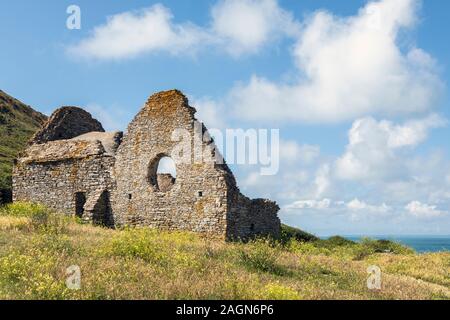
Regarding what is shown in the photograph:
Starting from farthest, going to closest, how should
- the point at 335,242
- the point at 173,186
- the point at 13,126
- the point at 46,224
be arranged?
the point at 13,126, the point at 335,242, the point at 173,186, the point at 46,224

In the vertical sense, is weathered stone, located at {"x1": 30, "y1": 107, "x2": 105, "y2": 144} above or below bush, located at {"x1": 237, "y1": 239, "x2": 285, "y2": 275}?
above

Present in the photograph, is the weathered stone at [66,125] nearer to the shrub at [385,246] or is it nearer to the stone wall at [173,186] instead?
the stone wall at [173,186]

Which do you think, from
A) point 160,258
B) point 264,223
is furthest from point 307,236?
point 160,258

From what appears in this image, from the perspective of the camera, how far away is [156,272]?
984cm

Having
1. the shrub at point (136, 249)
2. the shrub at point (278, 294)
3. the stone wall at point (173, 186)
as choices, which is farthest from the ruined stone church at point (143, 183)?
the shrub at point (278, 294)

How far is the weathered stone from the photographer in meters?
25.6

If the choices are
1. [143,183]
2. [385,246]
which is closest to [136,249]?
[143,183]

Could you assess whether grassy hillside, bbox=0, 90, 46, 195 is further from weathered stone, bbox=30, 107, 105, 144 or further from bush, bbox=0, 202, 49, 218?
bush, bbox=0, 202, 49, 218

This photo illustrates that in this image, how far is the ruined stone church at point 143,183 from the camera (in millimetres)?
18531

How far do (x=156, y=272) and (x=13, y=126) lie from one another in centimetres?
5298

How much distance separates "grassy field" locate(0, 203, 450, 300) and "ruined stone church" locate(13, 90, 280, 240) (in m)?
4.17

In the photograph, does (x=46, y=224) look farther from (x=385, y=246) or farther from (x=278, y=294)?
(x=385, y=246)

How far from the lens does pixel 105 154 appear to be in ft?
71.8

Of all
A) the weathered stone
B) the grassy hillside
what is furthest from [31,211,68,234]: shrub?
the grassy hillside
